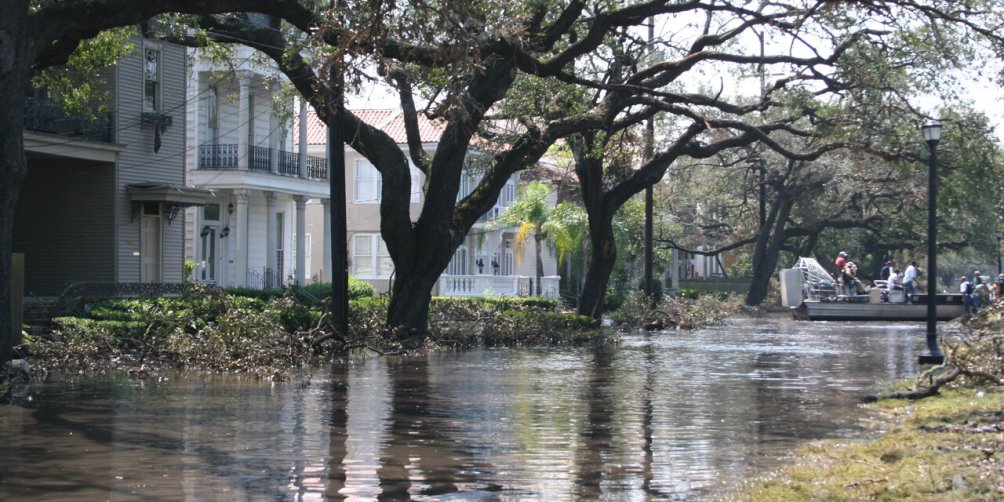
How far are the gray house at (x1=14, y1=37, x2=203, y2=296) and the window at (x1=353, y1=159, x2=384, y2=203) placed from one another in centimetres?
1977

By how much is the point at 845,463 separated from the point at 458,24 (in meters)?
6.73

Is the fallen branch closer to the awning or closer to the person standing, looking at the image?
the awning

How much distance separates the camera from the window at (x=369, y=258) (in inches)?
1973

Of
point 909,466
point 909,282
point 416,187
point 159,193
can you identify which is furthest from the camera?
point 416,187

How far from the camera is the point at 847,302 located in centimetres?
4222

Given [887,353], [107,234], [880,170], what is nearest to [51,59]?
[107,234]

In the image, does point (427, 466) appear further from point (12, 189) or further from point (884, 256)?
point (884, 256)

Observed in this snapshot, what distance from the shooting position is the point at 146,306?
70.6 feet

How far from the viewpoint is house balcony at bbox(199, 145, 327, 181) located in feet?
119

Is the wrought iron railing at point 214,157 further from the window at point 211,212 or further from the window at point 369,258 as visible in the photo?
the window at point 369,258

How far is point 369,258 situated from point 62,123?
24.0m

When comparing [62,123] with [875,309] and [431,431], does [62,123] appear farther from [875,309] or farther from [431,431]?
[875,309]

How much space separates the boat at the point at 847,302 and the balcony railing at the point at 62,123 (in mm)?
25314

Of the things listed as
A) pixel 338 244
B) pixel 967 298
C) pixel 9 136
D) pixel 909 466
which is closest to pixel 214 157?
pixel 338 244
